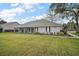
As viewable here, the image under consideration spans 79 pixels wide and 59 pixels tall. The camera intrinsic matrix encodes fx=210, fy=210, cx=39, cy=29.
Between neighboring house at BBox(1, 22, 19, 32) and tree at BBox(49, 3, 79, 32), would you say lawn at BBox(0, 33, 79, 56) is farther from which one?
tree at BBox(49, 3, 79, 32)

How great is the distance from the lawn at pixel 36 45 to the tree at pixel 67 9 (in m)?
0.31

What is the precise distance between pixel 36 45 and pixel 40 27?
31cm

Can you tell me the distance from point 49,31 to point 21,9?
0.58 m

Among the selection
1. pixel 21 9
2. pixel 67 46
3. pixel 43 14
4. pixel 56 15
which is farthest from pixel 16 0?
pixel 67 46

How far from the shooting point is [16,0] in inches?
131

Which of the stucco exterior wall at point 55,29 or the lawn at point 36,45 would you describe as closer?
the lawn at point 36,45

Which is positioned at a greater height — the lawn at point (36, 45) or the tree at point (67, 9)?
the tree at point (67, 9)

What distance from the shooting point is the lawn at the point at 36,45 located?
10.8 ft

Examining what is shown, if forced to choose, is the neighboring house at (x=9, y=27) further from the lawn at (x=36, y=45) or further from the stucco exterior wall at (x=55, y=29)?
the stucco exterior wall at (x=55, y=29)

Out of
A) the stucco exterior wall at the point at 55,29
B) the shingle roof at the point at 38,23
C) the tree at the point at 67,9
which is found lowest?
the stucco exterior wall at the point at 55,29

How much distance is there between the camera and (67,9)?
3.38 meters

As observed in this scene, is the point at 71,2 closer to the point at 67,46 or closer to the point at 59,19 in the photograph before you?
the point at 59,19

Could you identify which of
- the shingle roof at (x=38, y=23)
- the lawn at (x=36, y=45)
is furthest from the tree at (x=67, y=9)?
the lawn at (x=36, y=45)

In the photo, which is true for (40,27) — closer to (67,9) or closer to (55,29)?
(55,29)
